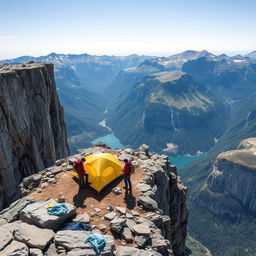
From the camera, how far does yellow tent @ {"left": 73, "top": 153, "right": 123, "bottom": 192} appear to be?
1358 inches

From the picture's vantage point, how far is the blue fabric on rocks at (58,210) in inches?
982

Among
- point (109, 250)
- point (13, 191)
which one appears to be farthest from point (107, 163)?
point (13, 191)

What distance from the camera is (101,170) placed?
35625 mm

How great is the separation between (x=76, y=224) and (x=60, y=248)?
3805 millimetres

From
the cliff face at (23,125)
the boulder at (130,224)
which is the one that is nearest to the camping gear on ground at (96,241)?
the boulder at (130,224)

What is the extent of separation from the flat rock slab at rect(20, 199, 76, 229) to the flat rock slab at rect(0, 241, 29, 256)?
359 cm

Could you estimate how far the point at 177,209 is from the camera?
49.0 metres

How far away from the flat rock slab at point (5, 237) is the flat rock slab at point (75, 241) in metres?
3.43

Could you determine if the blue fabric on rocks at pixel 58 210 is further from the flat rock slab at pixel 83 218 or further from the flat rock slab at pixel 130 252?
the flat rock slab at pixel 130 252

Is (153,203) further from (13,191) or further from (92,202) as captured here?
(13,191)

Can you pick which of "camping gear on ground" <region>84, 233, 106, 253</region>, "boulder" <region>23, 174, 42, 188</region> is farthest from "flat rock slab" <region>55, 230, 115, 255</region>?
"boulder" <region>23, 174, 42, 188</region>

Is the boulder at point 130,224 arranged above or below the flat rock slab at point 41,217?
below

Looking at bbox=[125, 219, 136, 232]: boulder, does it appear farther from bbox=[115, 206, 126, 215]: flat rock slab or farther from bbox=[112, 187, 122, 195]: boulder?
bbox=[112, 187, 122, 195]: boulder

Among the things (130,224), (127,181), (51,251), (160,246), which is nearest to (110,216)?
(130,224)
